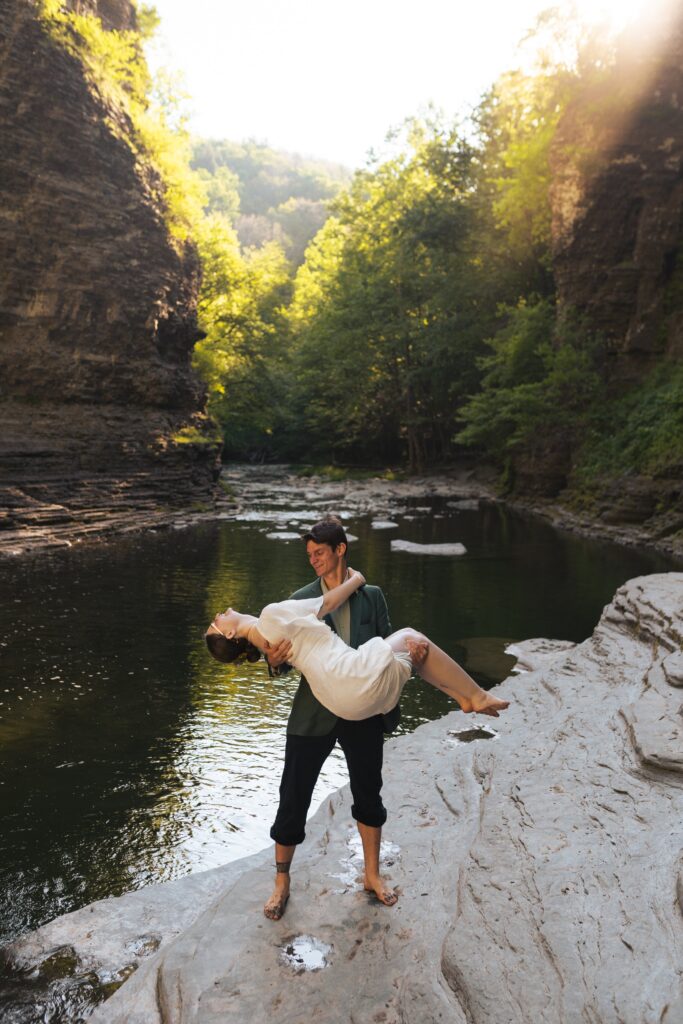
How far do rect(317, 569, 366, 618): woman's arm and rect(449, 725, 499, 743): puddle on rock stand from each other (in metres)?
3.84

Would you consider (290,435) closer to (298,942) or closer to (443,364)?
(443,364)

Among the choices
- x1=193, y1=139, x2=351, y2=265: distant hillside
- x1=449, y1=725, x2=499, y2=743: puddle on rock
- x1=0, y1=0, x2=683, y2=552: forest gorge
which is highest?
x1=193, y1=139, x2=351, y2=265: distant hillside

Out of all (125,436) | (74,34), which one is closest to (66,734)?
(125,436)

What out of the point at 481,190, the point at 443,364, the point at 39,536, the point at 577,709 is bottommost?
the point at 39,536

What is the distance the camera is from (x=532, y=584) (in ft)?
51.4

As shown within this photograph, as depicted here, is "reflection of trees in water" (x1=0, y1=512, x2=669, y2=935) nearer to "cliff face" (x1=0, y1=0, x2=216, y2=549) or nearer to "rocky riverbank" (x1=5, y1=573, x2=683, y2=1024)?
"rocky riverbank" (x1=5, y1=573, x2=683, y2=1024)

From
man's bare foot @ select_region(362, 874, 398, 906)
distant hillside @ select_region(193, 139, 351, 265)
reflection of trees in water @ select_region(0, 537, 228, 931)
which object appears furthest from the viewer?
distant hillside @ select_region(193, 139, 351, 265)

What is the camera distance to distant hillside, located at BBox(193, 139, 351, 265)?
10331cm

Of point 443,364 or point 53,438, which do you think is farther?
point 443,364

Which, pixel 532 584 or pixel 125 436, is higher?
pixel 125 436

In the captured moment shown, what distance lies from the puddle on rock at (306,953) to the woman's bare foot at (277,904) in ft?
0.61

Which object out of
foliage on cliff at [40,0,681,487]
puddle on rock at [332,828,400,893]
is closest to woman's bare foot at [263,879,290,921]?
puddle on rock at [332,828,400,893]

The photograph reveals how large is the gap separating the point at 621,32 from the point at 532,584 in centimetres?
2234

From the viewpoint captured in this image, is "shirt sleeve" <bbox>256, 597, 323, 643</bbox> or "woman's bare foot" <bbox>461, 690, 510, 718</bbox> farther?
"woman's bare foot" <bbox>461, 690, 510, 718</bbox>
